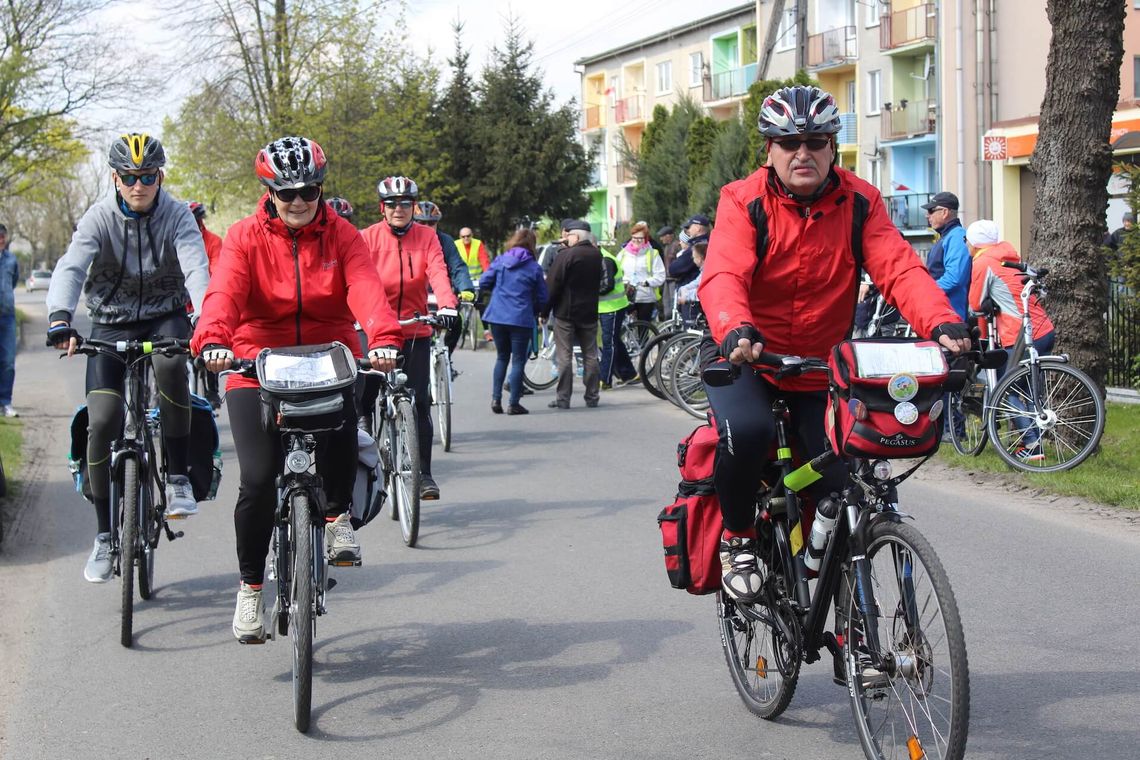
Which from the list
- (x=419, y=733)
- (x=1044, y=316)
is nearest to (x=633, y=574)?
(x=419, y=733)

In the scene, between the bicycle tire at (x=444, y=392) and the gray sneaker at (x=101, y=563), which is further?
the bicycle tire at (x=444, y=392)

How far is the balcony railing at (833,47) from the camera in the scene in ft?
178

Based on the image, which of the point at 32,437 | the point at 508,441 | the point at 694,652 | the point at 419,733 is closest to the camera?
the point at 419,733

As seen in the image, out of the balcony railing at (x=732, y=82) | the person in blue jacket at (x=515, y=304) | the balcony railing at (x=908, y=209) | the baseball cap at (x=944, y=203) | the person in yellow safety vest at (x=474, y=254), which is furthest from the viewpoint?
the balcony railing at (x=732, y=82)

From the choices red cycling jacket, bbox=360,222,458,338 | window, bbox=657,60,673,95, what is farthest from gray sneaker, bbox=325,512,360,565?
window, bbox=657,60,673,95

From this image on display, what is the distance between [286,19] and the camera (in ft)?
126

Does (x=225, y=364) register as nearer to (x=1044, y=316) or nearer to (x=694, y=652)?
(x=694, y=652)

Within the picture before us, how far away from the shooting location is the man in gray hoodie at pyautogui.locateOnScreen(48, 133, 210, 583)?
6730 mm

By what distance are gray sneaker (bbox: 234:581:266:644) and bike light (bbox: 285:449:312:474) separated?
62cm

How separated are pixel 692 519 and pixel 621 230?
3639 centimetres

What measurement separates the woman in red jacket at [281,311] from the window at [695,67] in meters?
63.5

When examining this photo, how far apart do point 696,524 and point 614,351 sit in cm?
1287

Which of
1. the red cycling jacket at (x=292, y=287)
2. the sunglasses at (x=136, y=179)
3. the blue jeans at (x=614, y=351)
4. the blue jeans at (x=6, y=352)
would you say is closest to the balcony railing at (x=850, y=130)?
the blue jeans at (x=614, y=351)

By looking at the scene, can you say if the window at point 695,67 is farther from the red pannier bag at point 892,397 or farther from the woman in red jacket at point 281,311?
the red pannier bag at point 892,397
